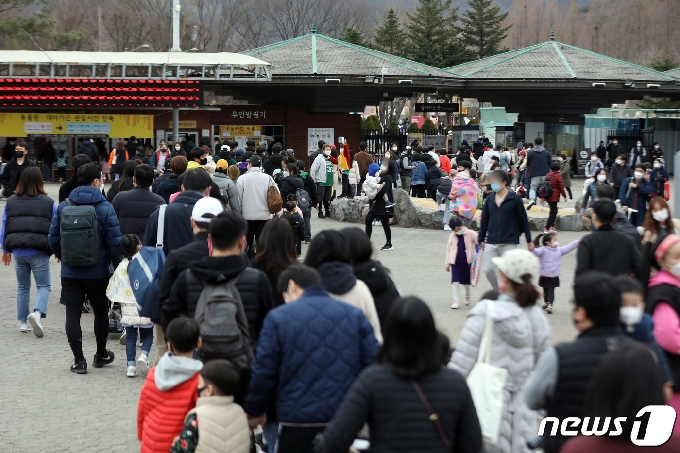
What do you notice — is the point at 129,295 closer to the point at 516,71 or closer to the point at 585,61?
the point at 516,71

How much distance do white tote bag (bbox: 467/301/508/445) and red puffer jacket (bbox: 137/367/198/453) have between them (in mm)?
1552

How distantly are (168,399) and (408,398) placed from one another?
1.94 meters

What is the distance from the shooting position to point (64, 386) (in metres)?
8.04

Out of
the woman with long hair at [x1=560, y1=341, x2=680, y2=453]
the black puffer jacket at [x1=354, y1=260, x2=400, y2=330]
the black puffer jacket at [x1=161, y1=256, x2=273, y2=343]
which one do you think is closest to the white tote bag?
the black puffer jacket at [x1=354, y1=260, x2=400, y2=330]

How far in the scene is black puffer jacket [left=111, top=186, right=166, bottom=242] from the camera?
29.8 feet

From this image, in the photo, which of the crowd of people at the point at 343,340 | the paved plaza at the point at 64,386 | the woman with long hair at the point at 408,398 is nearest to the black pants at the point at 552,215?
Result: the paved plaza at the point at 64,386

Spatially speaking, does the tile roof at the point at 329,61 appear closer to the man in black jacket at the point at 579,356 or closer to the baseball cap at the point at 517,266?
the baseball cap at the point at 517,266

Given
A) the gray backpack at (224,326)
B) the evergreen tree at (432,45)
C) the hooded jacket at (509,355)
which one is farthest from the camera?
the evergreen tree at (432,45)

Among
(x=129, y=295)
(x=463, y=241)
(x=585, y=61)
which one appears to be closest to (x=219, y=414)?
(x=129, y=295)

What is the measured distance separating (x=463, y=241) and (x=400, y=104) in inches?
2006

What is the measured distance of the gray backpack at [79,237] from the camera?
8117mm

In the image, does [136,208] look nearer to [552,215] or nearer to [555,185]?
[555,185]

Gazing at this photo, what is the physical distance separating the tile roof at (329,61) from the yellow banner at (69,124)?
17.5 feet

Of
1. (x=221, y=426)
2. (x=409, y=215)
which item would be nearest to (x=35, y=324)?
(x=221, y=426)
